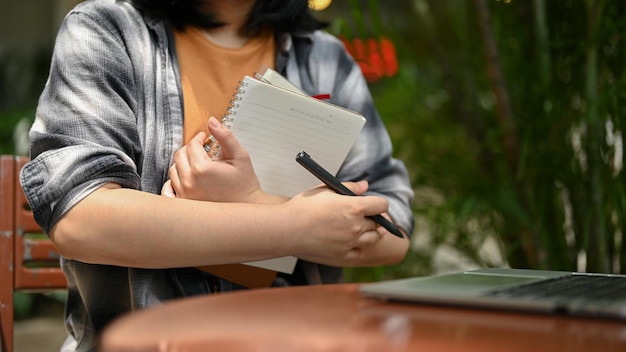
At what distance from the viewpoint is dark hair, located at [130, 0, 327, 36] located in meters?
1.04

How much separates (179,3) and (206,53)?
73mm

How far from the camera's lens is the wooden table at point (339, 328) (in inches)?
18.1

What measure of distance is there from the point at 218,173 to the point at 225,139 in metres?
0.04

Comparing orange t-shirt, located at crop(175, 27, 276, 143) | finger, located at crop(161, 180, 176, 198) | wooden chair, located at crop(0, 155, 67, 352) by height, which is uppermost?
orange t-shirt, located at crop(175, 27, 276, 143)

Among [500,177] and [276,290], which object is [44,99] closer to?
[276,290]

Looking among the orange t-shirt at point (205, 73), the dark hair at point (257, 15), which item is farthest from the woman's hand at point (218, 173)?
the dark hair at point (257, 15)

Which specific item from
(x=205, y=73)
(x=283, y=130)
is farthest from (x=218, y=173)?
(x=205, y=73)

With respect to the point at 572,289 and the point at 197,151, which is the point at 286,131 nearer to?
the point at 197,151

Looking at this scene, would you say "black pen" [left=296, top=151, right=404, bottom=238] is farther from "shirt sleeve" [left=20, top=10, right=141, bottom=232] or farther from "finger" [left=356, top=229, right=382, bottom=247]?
"shirt sleeve" [left=20, top=10, right=141, bottom=232]

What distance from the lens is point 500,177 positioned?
1.62 m

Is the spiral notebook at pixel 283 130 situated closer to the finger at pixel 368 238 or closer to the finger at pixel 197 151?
the finger at pixel 197 151

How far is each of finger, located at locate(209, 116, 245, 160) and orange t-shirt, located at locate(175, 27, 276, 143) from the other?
14cm

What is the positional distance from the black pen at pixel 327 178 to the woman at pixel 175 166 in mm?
16

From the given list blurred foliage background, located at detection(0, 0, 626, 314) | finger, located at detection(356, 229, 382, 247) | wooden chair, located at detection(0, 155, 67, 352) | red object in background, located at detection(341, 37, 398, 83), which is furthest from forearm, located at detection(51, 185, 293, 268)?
red object in background, located at detection(341, 37, 398, 83)
